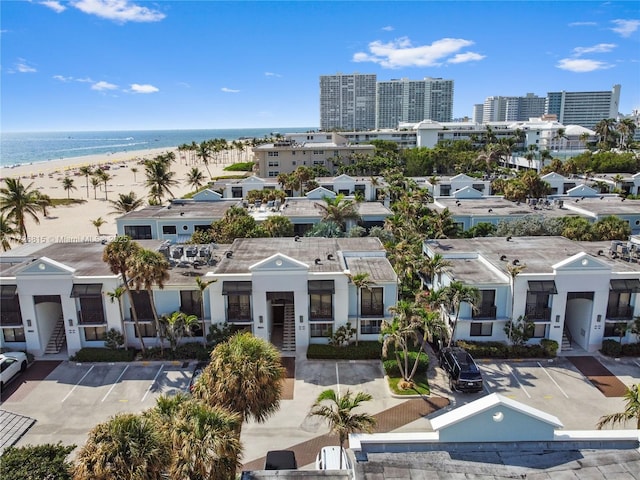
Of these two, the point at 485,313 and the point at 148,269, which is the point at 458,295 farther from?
the point at 148,269

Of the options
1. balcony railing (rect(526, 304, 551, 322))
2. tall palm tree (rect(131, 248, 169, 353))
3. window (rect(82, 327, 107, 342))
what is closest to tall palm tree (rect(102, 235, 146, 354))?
tall palm tree (rect(131, 248, 169, 353))

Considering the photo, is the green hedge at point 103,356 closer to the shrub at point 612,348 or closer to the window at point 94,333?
the window at point 94,333

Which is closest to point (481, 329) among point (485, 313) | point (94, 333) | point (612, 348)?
point (485, 313)

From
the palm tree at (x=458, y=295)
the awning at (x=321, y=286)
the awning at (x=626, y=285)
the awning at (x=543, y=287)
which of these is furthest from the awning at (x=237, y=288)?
the awning at (x=626, y=285)

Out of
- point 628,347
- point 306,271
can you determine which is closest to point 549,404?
point 628,347

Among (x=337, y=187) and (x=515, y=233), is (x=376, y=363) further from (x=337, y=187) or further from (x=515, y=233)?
(x=337, y=187)
